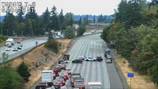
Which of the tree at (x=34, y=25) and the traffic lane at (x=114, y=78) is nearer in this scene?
the traffic lane at (x=114, y=78)

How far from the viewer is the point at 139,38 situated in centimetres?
9112

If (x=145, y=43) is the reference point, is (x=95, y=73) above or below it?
below

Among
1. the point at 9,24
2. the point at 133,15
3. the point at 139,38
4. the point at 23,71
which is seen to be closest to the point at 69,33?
the point at 9,24

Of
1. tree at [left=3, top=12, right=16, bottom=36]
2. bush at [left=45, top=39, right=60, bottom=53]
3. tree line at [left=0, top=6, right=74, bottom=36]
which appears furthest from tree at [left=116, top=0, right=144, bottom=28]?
tree at [left=3, top=12, right=16, bottom=36]

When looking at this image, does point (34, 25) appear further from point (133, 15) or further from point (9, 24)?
point (133, 15)

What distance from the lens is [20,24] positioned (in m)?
187

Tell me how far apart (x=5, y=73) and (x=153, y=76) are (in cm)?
1691

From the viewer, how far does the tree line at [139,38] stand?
2557 inches

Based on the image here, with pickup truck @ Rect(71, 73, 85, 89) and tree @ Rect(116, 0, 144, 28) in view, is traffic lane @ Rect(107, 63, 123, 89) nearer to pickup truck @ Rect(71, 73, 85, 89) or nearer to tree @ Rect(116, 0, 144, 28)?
pickup truck @ Rect(71, 73, 85, 89)

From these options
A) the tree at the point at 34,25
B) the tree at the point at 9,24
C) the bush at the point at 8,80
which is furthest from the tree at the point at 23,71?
the tree at the point at 34,25

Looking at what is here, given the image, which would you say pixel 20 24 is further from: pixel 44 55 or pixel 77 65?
pixel 77 65

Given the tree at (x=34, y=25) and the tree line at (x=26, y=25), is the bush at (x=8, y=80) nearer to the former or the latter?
the tree line at (x=26, y=25)

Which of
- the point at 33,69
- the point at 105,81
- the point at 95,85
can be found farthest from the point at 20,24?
the point at 95,85

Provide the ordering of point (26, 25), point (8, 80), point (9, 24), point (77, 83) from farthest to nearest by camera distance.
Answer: point (26, 25), point (9, 24), point (77, 83), point (8, 80)
